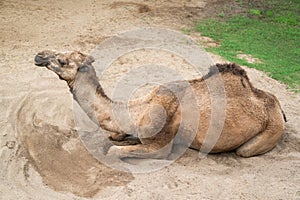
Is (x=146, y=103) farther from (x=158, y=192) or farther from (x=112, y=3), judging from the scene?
(x=112, y=3)

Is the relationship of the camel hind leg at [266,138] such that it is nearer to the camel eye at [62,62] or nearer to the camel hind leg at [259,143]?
the camel hind leg at [259,143]

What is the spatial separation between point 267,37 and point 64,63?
5.45 metres

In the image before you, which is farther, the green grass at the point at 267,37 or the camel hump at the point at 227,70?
the green grass at the point at 267,37

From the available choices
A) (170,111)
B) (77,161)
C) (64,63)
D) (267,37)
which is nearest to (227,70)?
(170,111)

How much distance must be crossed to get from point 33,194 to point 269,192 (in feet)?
8.09

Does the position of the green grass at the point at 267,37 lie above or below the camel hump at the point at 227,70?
below

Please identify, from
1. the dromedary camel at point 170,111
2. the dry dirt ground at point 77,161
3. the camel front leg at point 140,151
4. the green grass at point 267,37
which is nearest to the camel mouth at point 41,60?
the dromedary camel at point 170,111

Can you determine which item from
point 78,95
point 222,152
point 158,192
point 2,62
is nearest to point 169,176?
point 158,192

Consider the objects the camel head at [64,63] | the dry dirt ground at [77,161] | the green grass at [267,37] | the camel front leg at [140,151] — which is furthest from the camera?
the green grass at [267,37]

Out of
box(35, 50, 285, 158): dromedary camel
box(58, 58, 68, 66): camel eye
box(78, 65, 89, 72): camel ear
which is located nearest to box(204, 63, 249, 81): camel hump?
box(35, 50, 285, 158): dromedary camel

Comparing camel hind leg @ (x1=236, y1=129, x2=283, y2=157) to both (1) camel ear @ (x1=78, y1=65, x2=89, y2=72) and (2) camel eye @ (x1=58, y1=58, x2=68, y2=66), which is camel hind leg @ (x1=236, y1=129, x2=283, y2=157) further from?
(2) camel eye @ (x1=58, y1=58, x2=68, y2=66)

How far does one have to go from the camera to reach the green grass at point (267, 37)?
24.8 ft

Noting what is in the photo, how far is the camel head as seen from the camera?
477 centimetres

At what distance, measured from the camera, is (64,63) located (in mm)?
4770
